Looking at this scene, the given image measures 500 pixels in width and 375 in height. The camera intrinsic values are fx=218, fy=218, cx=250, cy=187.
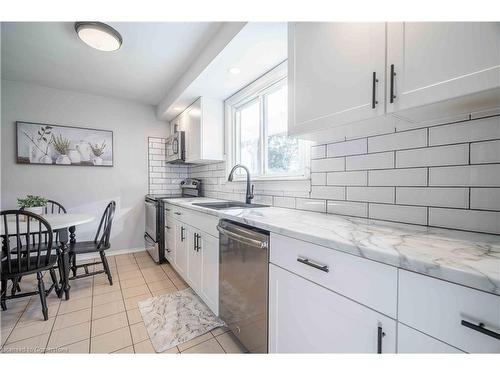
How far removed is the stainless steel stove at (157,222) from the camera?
2.87m

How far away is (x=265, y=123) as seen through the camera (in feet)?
7.35

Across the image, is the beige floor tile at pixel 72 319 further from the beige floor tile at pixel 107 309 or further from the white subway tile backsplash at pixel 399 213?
the white subway tile backsplash at pixel 399 213

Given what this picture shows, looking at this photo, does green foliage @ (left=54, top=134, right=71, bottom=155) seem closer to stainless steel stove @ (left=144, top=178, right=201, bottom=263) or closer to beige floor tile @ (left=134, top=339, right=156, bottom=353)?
stainless steel stove @ (left=144, top=178, right=201, bottom=263)

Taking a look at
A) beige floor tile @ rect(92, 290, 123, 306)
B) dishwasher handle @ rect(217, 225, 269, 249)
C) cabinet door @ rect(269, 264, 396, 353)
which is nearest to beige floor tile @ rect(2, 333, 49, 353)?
beige floor tile @ rect(92, 290, 123, 306)

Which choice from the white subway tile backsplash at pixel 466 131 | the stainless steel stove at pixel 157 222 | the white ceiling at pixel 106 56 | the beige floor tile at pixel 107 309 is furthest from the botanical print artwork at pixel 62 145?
the white subway tile backsplash at pixel 466 131

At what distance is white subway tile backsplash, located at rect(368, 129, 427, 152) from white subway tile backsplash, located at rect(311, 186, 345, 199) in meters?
0.31

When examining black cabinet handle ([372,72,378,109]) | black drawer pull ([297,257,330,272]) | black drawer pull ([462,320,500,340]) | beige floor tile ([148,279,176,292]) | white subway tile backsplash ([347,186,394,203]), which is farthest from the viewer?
beige floor tile ([148,279,176,292])

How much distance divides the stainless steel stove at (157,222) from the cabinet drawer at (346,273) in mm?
2273

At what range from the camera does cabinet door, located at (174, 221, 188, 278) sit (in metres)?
2.18

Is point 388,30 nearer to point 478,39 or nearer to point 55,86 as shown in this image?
point 478,39

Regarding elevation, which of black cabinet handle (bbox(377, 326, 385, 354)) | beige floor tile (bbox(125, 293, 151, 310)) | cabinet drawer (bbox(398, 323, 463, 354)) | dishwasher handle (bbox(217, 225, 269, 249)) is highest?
dishwasher handle (bbox(217, 225, 269, 249))

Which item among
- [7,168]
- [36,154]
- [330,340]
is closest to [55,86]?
[36,154]

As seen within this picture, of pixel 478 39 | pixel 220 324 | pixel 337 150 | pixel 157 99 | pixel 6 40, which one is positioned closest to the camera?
pixel 478 39

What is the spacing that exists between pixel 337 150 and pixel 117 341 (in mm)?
1976
